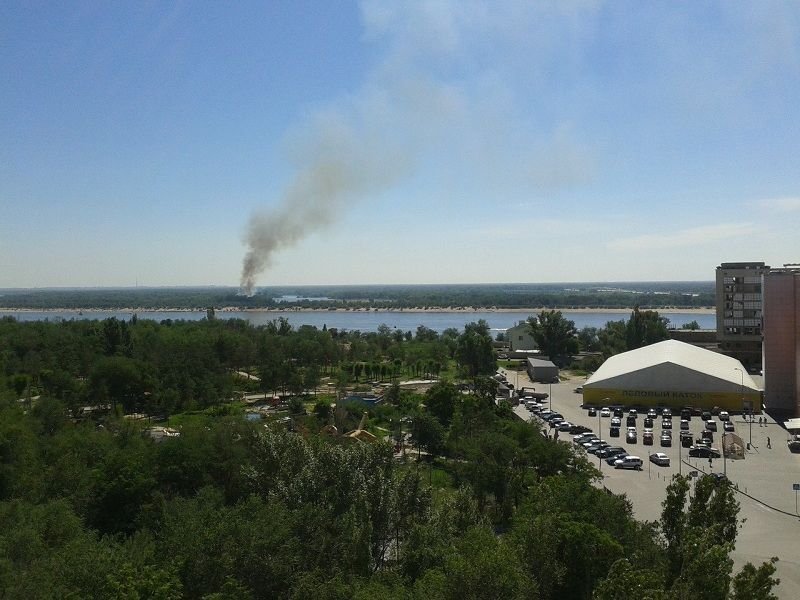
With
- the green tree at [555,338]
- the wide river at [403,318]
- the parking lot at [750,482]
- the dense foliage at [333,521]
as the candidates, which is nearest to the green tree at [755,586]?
the dense foliage at [333,521]

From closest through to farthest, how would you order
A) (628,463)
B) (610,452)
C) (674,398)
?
(628,463) → (610,452) → (674,398)

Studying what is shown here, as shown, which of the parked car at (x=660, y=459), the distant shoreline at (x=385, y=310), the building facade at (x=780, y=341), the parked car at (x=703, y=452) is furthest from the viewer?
the distant shoreline at (x=385, y=310)

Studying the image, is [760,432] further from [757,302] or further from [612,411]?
[757,302]

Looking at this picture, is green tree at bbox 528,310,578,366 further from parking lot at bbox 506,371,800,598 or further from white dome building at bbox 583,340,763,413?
parking lot at bbox 506,371,800,598

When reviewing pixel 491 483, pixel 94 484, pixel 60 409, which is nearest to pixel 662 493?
pixel 491 483

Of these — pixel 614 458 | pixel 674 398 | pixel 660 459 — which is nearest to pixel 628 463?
pixel 614 458

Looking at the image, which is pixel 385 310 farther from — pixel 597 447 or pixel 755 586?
pixel 755 586

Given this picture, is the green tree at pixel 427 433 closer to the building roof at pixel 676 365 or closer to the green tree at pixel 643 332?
the building roof at pixel 676 365
